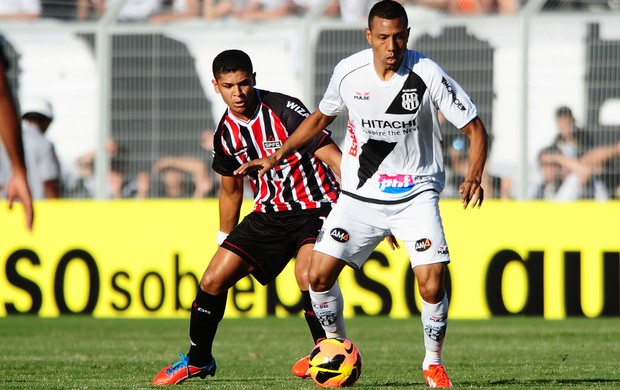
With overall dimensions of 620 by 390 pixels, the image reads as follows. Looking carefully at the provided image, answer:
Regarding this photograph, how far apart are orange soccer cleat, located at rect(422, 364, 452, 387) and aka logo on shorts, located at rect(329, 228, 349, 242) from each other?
0.93 metres

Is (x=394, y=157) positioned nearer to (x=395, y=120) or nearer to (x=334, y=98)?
(x=395, y=120)

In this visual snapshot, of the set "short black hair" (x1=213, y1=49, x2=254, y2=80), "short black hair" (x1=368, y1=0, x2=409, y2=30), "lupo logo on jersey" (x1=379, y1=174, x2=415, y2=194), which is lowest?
"lupo logo on jersey" (x1=379, y1=174, x2=415, y2=194)

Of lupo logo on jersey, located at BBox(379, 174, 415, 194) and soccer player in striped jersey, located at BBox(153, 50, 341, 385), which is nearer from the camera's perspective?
lupo logo on jersey, located at BBox(379, 174, 415, 194)

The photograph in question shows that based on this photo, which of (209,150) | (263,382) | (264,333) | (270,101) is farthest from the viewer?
(209,150)

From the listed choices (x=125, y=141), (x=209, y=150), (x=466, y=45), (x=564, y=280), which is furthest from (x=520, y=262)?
(x=125, y=141)

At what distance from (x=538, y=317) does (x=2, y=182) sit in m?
6.60

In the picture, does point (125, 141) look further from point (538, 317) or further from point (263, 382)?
point (263, 382)

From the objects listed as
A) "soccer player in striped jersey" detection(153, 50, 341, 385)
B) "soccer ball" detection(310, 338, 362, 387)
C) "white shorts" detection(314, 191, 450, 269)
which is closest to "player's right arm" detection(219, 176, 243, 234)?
"soccer player in striped jersey" detection(153, 50, 341, 385)

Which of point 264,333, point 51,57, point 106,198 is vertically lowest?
point 264,333

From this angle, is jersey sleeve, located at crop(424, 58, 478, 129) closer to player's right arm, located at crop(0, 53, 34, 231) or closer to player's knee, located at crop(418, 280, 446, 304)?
player's knee, located at crop(418, 280, 446, 304)

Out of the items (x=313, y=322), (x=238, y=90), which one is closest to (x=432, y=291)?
(x=313, y=322)

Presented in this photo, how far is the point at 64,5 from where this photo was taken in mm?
16688

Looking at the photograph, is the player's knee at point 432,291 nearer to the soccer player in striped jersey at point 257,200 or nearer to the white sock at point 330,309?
the white sock at point 330,309

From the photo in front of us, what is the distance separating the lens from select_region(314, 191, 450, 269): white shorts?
26.6 feet
